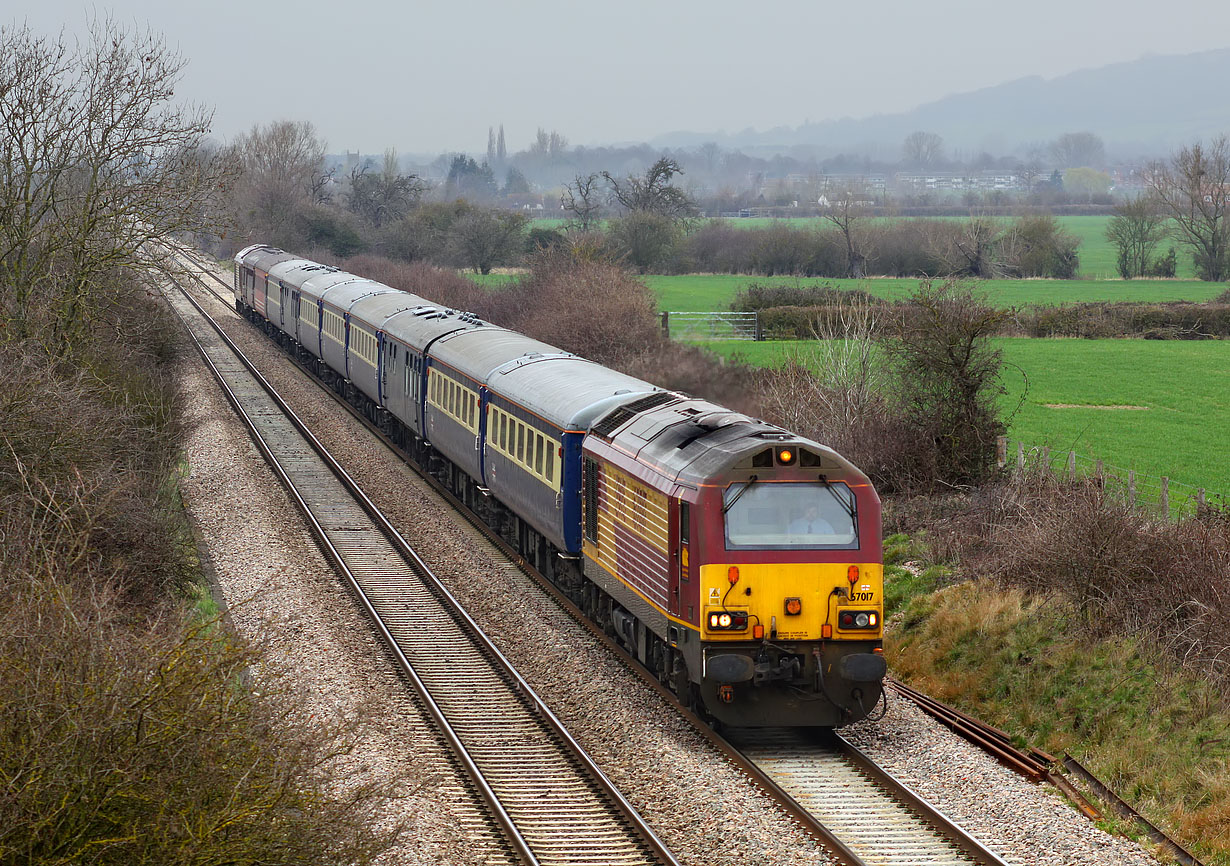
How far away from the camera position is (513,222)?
7256 centimetres

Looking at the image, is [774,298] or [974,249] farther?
[974,249]

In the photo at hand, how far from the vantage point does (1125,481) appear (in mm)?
22797

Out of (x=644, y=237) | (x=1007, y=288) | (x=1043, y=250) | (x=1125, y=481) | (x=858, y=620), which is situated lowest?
(x=1125, y=481)

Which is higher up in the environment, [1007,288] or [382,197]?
[382,197]

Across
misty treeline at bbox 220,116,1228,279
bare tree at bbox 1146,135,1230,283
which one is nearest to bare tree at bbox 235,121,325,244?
misty treeline at bbox 220,116,1228,279

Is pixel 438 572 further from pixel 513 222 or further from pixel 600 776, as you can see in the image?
pixel 513 222

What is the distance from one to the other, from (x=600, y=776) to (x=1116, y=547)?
24.3ft

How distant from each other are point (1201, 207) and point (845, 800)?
73800 millimetres

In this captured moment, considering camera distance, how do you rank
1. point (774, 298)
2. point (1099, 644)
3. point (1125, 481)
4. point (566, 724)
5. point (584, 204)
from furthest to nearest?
1. point (584, 204)
2. point (774, 298)
3. point (1125, 481)
4. point (1099, 644)
5. point (566, 724)

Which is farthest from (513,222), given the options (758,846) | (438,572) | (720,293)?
(758,846)

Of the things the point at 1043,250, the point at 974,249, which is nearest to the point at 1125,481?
the point at 974,249

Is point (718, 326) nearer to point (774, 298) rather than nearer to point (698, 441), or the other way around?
point (774, 298)

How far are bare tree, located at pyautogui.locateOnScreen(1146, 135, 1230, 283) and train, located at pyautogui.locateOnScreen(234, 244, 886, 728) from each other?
6573cm

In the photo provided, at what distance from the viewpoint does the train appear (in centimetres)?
1280
